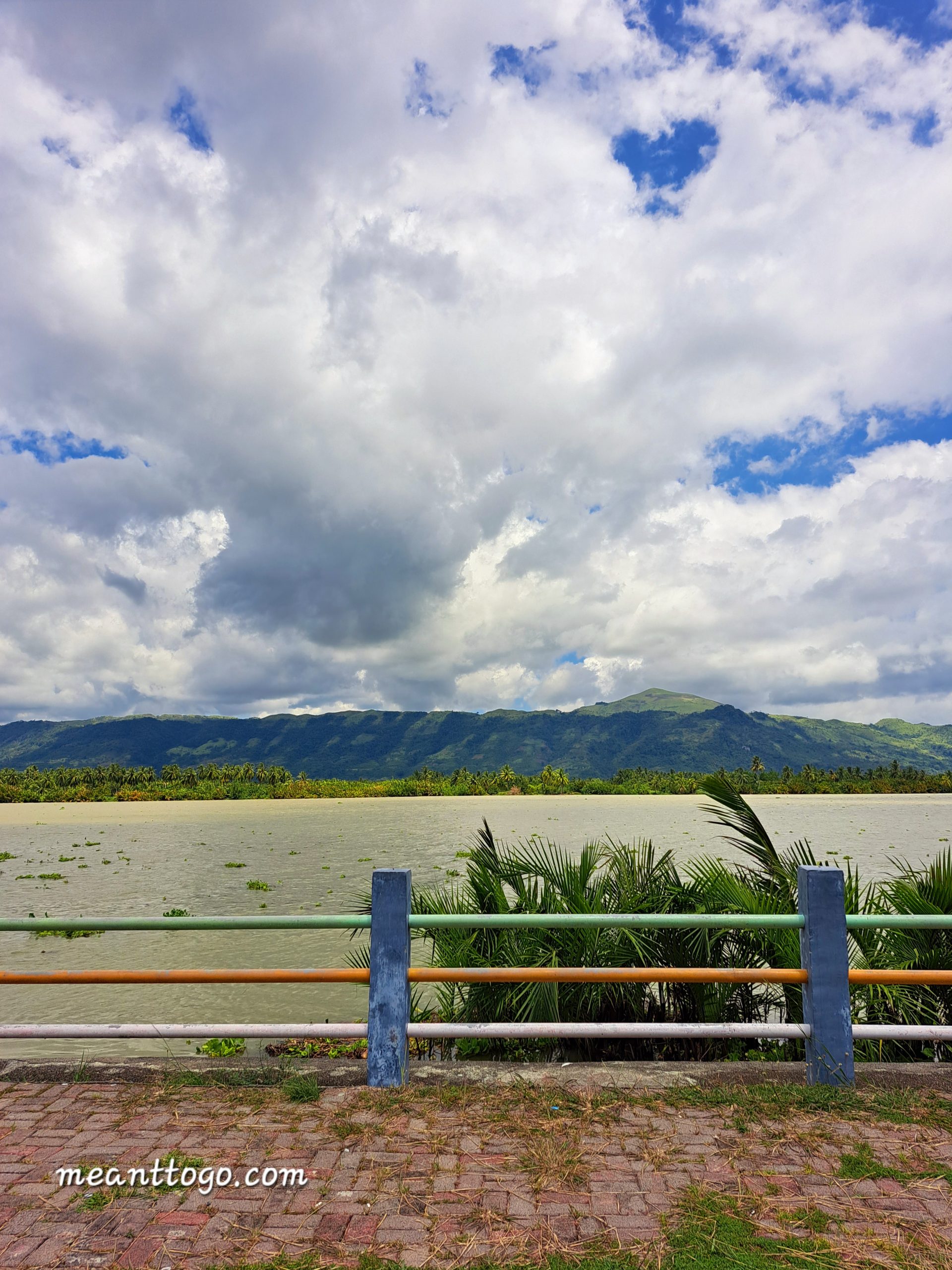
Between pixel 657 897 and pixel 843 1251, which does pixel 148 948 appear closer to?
pixel 657 897

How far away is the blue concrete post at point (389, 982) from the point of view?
488 centimetres

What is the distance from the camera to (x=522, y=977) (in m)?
4.87

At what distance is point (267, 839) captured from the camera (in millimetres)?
37156

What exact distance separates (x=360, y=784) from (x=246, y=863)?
73.1 metres

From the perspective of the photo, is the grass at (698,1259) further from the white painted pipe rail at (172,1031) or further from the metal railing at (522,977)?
the white painted pipe rail at (172,1031)

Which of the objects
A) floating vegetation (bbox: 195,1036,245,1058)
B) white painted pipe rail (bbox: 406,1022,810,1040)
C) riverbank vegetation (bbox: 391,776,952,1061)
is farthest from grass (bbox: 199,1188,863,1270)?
floating vegetation (bbox: 195,1036,245,1058)

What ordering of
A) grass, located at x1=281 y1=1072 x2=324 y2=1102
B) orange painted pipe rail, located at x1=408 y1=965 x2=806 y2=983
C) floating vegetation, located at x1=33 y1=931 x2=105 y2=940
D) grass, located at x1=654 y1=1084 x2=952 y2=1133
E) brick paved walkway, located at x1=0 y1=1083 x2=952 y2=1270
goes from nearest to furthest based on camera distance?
brick paved walkway, located at x1=0 y1=1083 x2=952 y2=1270
grass, located at x1=654 y1=1084 x2=952 y2=1133
grass, located at x1=281 y1=1072 x2=324 y2=1102
orange painted pipe rail, located at x1=408 y1=965 x2=806 y2=983
floating vegetation, located at x1=33 y1=931 x2=105 y2=940

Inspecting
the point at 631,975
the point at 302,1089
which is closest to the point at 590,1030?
the point at 631,975

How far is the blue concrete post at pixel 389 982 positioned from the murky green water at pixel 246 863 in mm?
5930

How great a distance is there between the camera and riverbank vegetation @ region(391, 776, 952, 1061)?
6613 millimetres

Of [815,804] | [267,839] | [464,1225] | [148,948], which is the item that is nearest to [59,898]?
[148,948]

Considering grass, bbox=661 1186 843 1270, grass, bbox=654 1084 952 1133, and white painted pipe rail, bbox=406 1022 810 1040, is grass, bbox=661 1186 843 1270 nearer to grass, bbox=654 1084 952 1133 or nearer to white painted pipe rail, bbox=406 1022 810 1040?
grass, bbox=654 1084 952 1133

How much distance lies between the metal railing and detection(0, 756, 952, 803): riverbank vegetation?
77.8 meters

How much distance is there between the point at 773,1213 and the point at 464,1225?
4.89 ft
